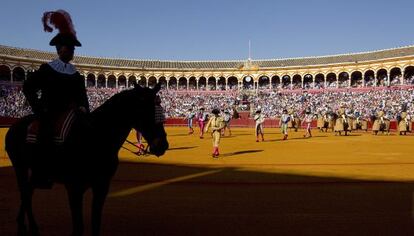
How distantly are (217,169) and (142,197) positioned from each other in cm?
402

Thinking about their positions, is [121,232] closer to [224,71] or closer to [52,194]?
[52,194]

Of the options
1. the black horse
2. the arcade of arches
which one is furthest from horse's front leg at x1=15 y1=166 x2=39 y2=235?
the arcade of arches

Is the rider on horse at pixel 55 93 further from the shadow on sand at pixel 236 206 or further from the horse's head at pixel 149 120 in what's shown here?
the shadow on sand at pixel 236 206

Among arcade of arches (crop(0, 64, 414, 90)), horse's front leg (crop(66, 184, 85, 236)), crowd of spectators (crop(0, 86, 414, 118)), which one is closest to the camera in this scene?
horse's front leg (crop(66, 184, 85, 236))

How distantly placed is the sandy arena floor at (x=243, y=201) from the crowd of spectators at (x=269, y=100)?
34561mm

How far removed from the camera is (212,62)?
2778 inches

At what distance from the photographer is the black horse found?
3740 millimetres

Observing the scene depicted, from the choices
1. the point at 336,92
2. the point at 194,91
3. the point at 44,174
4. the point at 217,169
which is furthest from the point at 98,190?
the point at 194,91

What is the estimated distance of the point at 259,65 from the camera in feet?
221

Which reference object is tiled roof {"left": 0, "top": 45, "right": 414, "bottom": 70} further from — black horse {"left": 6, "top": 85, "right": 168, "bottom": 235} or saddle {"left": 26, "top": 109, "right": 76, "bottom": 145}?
saddle {"left": 26, "top": 109, "right": 76, "bottom": 145}

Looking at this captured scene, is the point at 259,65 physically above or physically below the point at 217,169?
above

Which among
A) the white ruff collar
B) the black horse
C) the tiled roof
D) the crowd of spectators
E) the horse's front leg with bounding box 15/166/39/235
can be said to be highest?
the tiled roof

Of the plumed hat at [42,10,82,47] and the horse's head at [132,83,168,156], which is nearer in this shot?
the horse's head at [132,83,168,156]

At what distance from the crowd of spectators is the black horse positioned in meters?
40.8
